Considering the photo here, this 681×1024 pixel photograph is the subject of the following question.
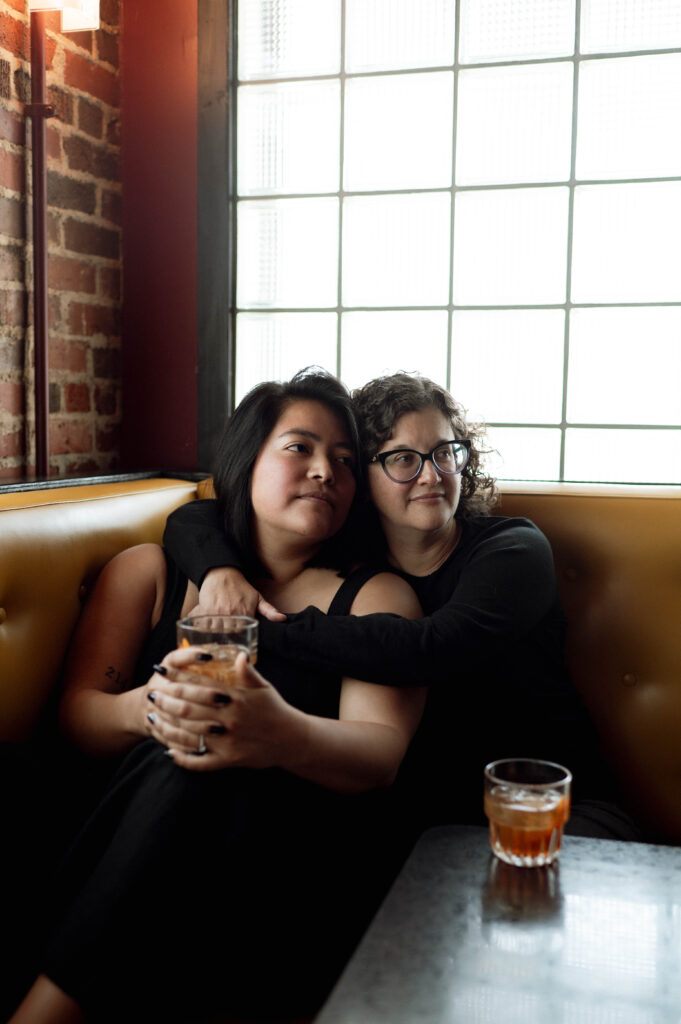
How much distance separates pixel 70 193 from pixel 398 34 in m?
0.96

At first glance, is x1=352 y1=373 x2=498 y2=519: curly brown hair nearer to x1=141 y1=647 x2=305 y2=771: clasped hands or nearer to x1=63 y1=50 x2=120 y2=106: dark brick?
x1=141 y1=647 x2=305 y2=771: clasped hands

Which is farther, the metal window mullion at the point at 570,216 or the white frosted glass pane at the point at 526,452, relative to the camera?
the white frosted glass pane at the point at 526,452

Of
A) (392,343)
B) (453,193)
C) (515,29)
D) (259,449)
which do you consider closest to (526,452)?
(392,343)

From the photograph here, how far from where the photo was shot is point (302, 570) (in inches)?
66.1

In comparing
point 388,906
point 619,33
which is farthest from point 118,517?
point 619,33

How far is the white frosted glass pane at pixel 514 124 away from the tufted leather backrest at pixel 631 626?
3.36 feet

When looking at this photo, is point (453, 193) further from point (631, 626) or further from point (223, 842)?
point (223, 842)

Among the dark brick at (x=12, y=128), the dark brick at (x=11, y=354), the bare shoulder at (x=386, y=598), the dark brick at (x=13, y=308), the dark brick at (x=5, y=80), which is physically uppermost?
the dark brick at (x=5, y=80)

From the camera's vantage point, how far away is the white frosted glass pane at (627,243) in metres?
2.22

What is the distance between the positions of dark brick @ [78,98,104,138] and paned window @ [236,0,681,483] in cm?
38

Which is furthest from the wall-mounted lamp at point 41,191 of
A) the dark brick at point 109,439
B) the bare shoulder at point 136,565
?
the bare shoulder at point 136,565

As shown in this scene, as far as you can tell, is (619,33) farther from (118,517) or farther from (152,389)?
(118,517)

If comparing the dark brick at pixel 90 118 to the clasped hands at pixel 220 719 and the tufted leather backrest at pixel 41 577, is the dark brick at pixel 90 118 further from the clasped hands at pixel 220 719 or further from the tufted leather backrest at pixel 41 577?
the clasped hands at pixel 220 719

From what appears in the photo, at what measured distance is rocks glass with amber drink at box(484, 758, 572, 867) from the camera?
0.97m
